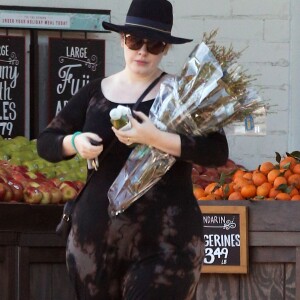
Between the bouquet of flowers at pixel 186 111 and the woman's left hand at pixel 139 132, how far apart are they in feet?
0.29

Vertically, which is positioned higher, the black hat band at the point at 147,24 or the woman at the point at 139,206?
the black hat band at the point at 147,24

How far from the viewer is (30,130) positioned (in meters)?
7.58

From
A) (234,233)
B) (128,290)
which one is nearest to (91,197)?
(128,290)

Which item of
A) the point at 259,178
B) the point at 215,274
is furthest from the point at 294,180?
the point at 215,274

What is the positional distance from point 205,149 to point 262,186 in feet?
7.52

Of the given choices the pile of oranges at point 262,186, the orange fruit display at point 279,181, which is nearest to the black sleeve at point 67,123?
the pile of oranges at point 262,186

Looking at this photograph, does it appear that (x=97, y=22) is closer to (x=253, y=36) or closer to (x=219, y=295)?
(x=253, y=36)

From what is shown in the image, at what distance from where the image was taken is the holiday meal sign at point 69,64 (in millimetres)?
7500

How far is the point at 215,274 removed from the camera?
5.45 meters

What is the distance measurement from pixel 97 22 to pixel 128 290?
4283mm

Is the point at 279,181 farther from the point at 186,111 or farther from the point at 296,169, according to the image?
the point at 186,111

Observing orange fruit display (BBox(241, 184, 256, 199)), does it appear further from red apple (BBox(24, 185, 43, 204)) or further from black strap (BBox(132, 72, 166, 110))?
black strap (BBox(132, 72, 166, 110))

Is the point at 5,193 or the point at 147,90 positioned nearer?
the point at 147,90

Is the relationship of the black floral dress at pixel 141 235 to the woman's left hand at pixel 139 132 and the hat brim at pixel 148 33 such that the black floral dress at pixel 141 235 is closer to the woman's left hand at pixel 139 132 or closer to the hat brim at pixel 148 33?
the woman's left hand at pixel 139 132
